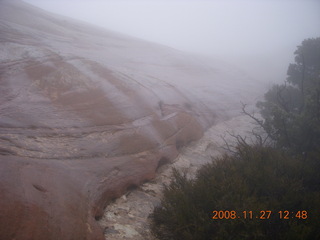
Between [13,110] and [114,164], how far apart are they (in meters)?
2.41

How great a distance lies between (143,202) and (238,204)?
1.88m

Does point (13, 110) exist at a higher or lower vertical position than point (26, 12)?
lower

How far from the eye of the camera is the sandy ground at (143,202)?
13.5ft

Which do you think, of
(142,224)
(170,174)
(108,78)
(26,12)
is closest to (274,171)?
(170,174)

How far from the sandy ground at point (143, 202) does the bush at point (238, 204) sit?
0.27 metres

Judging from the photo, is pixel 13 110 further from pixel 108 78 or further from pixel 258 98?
pixel 258 98

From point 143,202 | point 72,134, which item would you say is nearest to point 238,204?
point 143,202

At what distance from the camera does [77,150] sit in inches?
195

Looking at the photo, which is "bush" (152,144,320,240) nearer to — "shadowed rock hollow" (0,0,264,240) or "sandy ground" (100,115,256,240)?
"sandy ground" (100,115,256,240)
